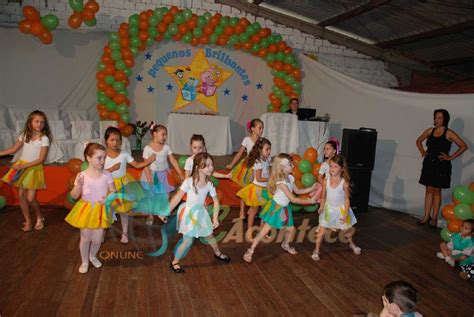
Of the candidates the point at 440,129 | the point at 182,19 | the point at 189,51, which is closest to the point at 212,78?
the point at 189,51

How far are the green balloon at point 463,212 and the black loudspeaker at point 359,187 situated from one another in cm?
170

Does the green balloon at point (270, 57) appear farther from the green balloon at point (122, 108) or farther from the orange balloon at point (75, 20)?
the orange balloon at point (75, 20)

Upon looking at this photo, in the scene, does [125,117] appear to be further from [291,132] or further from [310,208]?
[310,208]

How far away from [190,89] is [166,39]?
1525 mm

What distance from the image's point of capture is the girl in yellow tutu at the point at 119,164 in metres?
3.97

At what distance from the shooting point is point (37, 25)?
839 centimetres

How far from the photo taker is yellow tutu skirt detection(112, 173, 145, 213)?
3881mm

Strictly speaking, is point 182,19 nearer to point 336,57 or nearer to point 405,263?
point 336,57

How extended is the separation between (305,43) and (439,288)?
910 centimetres

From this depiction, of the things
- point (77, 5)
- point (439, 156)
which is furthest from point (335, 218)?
point (77, 5)

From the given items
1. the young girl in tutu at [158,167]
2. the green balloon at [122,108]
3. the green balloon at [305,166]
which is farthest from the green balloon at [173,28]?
the young girl in tutu at [158,167]

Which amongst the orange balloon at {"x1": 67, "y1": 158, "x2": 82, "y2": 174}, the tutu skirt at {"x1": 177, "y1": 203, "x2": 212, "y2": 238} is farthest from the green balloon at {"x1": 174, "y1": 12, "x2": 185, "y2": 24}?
the tutu skirt at {"x1": 177, "y1": 203, "x2": 212, "y2": 238}

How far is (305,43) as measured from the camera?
11.3 meters

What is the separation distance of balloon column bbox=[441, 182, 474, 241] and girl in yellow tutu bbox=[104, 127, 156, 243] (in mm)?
3633
